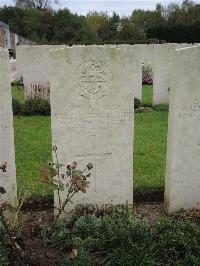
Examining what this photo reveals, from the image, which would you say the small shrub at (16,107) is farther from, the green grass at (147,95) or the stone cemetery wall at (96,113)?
the stone cemetery wall at (96,113)

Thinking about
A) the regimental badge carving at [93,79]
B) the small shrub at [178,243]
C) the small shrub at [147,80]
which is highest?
the regimental badge carving at [93,79]

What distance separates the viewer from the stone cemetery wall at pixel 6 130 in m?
4.42

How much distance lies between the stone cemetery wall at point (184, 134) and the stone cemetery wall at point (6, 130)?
1.89 meters

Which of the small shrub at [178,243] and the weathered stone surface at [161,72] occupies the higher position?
the weathered stone surface at [161,72]

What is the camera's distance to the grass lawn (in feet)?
20.0

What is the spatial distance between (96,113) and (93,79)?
395 millimetres

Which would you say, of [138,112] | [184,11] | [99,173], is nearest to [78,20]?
[184,11]

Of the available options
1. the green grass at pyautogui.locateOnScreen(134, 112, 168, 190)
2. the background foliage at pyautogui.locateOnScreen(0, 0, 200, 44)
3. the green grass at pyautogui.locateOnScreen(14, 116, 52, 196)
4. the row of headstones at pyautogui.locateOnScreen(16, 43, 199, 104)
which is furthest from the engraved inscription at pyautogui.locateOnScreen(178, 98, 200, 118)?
the background foliage at pyautogui.locateOnScreen(0, 0, 200, 44)

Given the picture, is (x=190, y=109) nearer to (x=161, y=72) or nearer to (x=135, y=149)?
(x=135, y=149)

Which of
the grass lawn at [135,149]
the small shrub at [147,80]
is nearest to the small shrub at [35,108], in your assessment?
the grass lawn at [135,149]

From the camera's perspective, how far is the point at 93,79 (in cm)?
466

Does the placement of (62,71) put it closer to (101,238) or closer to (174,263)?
(101,238)

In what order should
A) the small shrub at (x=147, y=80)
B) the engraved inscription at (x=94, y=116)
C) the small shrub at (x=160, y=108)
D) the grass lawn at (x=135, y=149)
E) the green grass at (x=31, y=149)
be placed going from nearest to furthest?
1. the engraved inscription at (x=94, y=116)
2. the green grass at (x=31, y=149)
3. the grass lawn at (x=135, y=149)
4. the small shrub at (x=160, y=108)
5. the small shrub at (x=147, y=80)

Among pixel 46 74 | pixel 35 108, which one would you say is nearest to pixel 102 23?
pixel 46 74
